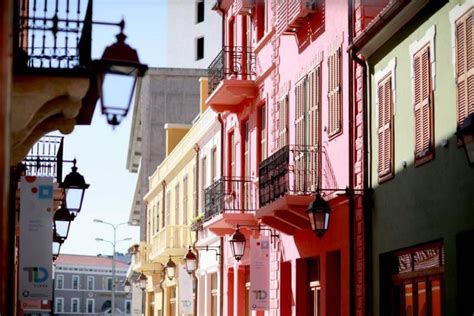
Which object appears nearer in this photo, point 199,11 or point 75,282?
point 199,11

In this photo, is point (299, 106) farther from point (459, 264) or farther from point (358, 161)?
point (459, 264)

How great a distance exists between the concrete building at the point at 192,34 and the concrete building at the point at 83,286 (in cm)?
5926

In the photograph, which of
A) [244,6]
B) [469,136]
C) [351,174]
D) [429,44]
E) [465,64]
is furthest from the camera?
[244,6]

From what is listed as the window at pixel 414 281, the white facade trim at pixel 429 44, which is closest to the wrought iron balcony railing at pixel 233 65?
the window at pixel 414 281

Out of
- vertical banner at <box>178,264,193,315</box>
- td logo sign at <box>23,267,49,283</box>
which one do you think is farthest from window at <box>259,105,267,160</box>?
td logo sign at <box>23,267,49,283</box>

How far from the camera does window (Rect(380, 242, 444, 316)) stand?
1544 centimetres

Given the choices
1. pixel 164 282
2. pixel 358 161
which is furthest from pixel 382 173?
pixel 164 282

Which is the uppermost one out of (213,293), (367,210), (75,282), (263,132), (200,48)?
(200,48)

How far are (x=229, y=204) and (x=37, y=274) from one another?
11189 mm

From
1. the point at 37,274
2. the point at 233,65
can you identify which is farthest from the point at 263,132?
the point at 37,274

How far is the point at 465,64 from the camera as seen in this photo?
45.6 ft

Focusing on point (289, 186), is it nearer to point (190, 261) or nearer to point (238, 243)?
point (238, 243)

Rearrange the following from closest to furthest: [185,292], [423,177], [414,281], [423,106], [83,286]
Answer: [423,177]
[423,106]
[414,281]
[185,292]
[83,286]

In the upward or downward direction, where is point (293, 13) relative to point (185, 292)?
upward
